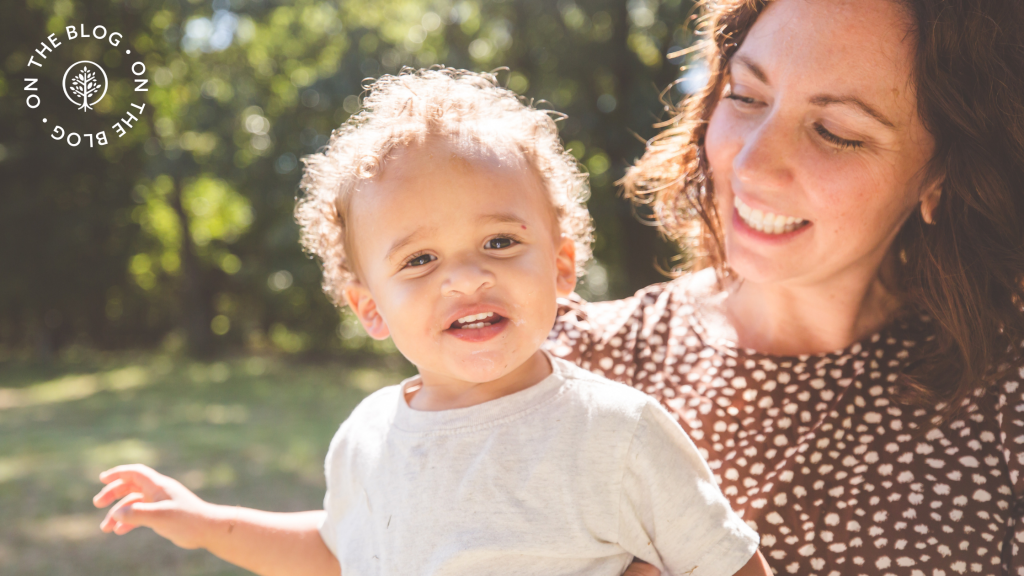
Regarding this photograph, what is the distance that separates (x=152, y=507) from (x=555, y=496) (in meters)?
0.92

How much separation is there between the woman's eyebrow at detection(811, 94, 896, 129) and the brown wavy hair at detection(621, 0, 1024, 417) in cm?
9

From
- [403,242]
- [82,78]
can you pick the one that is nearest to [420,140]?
[403,242]

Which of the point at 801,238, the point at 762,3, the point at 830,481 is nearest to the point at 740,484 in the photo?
the point at 830,481

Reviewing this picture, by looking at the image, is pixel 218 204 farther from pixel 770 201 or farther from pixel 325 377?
pixel 770 201

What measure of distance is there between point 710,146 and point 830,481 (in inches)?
30.2

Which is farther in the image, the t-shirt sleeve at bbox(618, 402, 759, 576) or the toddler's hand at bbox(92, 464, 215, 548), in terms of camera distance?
the toddler's hand at bbox(92, 464, 215, 548)

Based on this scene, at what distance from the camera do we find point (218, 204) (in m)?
16.9

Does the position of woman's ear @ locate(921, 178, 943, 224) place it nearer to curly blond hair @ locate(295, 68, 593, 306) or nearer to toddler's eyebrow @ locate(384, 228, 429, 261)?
curly blond hair @ locate(295, 68, 593, 306)

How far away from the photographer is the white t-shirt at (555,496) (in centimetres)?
132

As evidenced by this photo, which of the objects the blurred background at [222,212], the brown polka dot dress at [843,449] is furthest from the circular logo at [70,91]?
the brown polka dot dress at [843,449]

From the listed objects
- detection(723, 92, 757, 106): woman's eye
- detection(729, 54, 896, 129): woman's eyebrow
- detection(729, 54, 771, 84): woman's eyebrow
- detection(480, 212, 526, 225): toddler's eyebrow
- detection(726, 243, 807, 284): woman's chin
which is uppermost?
detection(729, 54, 771, 84): woman's eyebrow

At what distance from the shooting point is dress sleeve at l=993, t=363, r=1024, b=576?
1.39 meters

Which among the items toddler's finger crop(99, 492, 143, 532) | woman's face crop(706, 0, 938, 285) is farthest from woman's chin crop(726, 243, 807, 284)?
toddler's finger crop(99, 492, 143, 532)

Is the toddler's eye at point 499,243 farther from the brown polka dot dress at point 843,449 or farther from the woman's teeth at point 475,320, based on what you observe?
the brown polka dot dress at point 843,449
